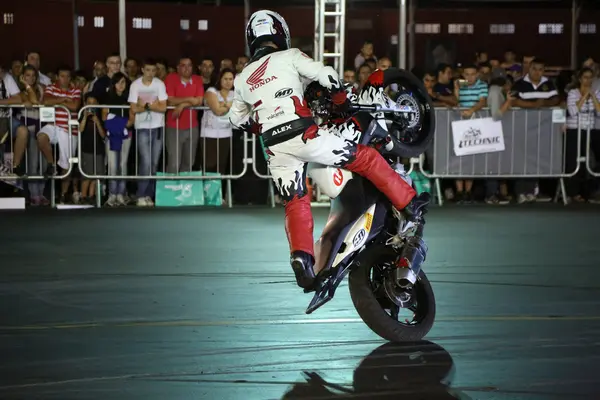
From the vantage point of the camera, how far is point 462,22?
2169 centimetres

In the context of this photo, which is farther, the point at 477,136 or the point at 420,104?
the point at 477,136

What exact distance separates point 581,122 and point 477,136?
5.38 feet

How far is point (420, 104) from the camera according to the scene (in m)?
7.78

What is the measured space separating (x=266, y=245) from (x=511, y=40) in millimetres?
11735

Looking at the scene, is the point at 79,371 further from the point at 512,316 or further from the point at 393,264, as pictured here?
the point at 512,316

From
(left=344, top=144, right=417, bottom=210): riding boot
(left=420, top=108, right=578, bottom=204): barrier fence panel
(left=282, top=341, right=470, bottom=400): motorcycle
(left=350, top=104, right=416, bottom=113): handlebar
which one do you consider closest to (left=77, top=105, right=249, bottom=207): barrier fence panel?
(left=420, top=108, right=578, bottom=204): barrier fence panel

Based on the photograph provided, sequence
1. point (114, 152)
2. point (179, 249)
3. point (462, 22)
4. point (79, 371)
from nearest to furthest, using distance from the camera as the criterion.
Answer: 1. point (79, 371)
2. point (179, 249)
3. point (114, 152)
4. point (462, 22)

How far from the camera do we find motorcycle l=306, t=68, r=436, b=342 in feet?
22.1

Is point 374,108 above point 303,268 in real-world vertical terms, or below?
above

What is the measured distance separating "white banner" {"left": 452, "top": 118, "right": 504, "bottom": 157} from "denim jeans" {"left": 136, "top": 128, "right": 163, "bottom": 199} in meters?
4.55

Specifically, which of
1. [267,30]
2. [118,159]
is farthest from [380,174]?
[118,159]

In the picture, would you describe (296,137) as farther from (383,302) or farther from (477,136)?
(477,136)

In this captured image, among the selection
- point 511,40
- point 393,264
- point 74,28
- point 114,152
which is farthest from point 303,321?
point 511,40

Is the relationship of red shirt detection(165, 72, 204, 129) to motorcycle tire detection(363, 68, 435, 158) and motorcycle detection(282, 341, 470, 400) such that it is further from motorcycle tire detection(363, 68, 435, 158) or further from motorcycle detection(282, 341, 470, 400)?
motorcycle detection(282, 341, 470, 400)
